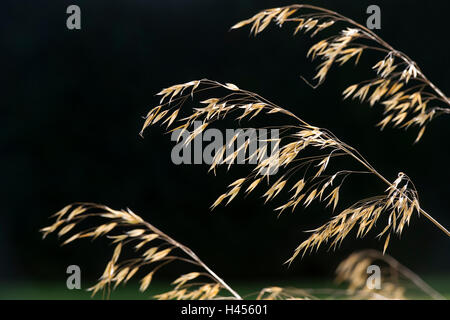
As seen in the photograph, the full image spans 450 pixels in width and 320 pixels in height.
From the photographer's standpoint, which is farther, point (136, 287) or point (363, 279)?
point (136, 287)

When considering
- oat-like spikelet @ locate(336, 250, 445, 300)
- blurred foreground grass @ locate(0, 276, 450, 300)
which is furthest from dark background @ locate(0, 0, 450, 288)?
oat-like spikelet @ locate(336, 250, 445, 300)

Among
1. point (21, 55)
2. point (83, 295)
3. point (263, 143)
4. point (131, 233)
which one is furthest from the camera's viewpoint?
point (21, 55)

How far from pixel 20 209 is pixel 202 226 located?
35.0 inches

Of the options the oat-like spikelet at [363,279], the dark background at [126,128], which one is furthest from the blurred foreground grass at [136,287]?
the oat-like spikelet at [363,279]

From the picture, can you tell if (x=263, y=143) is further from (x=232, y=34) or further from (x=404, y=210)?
(x=232, y=34)

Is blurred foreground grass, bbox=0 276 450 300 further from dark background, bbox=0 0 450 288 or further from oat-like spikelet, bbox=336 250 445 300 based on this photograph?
oat-like spikelet, bbox=336 250 445 300

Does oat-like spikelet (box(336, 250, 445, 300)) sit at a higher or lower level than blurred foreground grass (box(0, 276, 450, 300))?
higher

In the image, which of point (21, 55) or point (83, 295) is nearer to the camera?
point (83, 295)

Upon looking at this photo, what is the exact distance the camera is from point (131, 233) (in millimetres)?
742

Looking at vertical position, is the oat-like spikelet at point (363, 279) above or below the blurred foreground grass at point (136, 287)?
above

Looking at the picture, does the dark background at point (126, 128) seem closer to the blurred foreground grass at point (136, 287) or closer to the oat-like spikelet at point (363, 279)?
the blurred foreground grass at point (136, 287)

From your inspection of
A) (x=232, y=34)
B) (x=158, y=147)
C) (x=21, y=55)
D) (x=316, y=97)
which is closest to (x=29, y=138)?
(x=21, y=55)

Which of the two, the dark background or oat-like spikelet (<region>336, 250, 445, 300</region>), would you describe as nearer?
oat-like spikelet (<region>336, 250, 445, 300</region>)

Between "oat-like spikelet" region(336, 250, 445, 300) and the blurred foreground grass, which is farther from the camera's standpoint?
the blurred foreground grass
